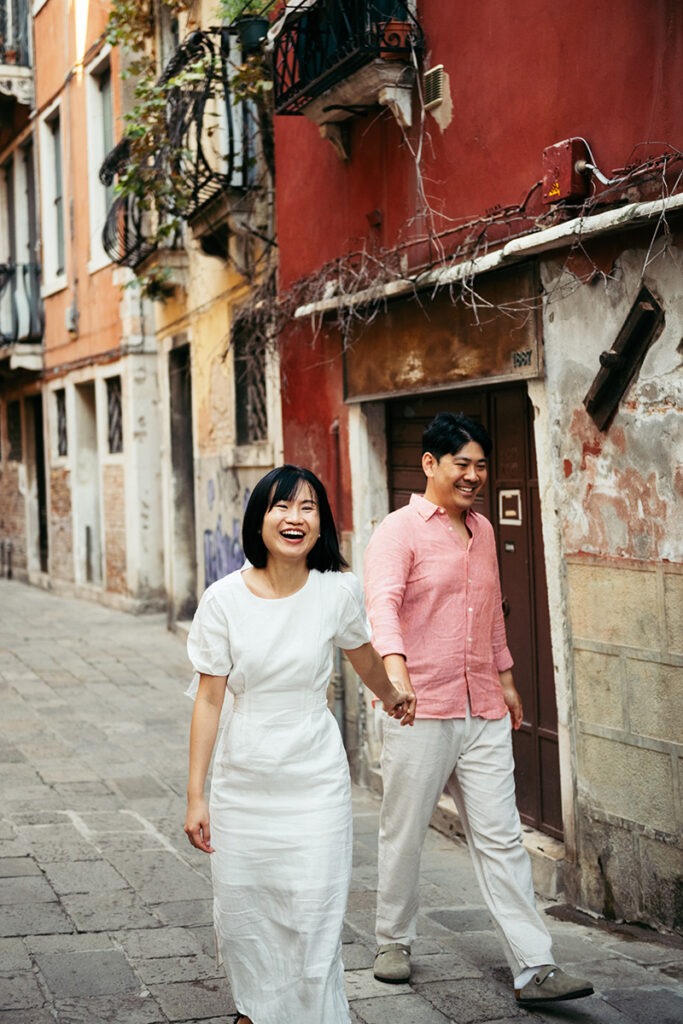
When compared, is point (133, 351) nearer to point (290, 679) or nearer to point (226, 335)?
point (226, 335)

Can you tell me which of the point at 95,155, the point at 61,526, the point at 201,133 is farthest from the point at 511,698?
the point at 61,526

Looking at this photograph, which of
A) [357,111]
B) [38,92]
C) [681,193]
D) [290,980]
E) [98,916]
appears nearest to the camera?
[290,980]

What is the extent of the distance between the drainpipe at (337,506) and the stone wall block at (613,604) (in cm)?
254

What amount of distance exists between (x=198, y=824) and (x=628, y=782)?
2.14m

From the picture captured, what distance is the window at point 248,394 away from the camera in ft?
33.5

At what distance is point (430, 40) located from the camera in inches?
A: 248

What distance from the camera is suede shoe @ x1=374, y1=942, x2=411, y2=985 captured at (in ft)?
14.4

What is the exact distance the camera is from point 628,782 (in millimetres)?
5027

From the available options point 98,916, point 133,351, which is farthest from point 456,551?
point 133,351

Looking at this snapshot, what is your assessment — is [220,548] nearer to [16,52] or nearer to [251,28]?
[251,28]

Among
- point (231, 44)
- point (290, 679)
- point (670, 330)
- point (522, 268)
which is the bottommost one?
point (290, 679)

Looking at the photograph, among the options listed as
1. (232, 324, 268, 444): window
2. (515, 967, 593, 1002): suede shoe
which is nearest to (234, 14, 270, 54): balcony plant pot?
(232, 324, 268, 444): window

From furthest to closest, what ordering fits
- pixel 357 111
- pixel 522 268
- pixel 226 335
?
1. pixel 226 335
2. pixel 357 111
3. pixel 522 268

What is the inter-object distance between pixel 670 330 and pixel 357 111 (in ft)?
9.58
